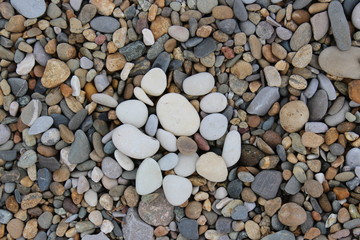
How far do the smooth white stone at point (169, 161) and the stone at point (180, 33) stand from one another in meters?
0.32

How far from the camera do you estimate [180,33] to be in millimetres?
1166

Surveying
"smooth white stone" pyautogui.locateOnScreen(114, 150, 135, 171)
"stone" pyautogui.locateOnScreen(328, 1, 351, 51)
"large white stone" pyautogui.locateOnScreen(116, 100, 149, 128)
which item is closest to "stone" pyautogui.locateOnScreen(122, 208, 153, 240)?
"smooth white stone" pyautogui.locateOnScreen(114, 150, 135, 171)

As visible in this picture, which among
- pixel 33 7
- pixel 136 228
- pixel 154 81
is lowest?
pixel 136 228

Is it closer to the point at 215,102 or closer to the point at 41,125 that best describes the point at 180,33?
the point at 215,102

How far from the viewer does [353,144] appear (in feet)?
3.75

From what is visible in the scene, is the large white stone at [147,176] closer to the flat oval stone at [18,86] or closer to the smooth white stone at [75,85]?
the smooth white stone at [75,85]

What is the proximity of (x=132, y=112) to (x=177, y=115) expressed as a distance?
0.12 meters

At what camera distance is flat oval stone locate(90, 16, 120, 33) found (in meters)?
1.18

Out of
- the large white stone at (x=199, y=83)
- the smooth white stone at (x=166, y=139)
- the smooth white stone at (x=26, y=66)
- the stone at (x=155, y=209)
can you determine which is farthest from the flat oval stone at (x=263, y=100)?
the smooth white stone at (x=26, y=66)

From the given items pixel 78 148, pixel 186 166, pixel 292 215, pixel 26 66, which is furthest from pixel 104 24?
pixel 292 215

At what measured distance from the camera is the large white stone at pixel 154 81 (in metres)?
1.16

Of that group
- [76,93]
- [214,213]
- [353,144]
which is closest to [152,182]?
[214,213]

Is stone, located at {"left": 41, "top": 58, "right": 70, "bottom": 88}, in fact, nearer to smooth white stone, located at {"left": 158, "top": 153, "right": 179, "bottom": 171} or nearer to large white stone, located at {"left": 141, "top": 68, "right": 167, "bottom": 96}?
large white stone, located at {"left": 141, "top": 68, "right": 167, "bottom": 96}

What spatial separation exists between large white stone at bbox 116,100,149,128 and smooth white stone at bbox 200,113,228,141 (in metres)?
0.17
